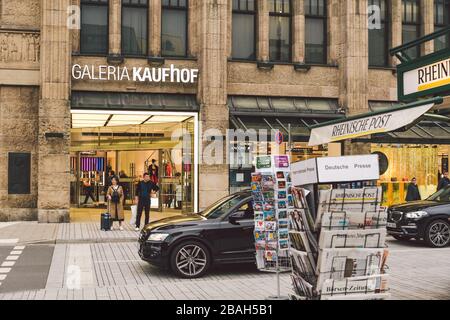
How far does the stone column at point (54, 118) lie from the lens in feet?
69.4

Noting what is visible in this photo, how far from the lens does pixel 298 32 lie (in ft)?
79.4

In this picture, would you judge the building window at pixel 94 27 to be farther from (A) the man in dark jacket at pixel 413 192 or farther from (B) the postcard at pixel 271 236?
(B) the postcard at pixel 271 236

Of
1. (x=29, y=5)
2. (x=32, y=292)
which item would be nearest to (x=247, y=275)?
(x=32, y=292)

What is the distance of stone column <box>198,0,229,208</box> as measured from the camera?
2250 centimetres

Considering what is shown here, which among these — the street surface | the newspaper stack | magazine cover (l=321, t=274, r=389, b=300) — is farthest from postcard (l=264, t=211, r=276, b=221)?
magazine cover (l=321, t=274, r=389, b=300)

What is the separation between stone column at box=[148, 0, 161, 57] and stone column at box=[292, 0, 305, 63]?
Result: 18.7 ft

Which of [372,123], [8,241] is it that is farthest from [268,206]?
[8,241]

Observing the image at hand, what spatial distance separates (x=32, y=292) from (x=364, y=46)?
18943 millimetres

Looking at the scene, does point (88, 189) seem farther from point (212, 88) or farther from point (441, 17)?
point (441, 17)

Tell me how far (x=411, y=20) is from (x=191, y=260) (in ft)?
63.9

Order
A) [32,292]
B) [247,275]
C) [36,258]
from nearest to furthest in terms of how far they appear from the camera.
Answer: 1. [32,292]
2. [247,275]
3. [36,258]

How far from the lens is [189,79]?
22.8 m

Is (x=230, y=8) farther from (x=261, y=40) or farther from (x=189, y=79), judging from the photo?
(x=189, y=79)

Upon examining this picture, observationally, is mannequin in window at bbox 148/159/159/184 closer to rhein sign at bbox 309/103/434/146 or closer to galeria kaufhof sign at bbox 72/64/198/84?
galeria kaufhof sign at bbox 72/64/198/84
